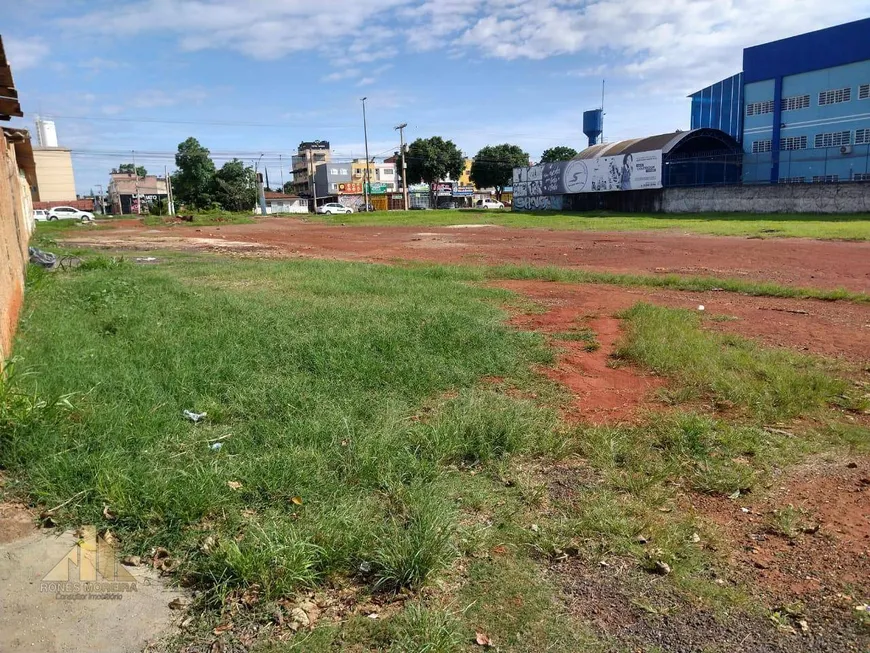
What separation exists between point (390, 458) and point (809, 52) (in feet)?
171

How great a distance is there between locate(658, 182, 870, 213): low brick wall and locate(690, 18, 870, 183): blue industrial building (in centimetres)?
504

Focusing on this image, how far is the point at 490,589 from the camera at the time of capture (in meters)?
3.25

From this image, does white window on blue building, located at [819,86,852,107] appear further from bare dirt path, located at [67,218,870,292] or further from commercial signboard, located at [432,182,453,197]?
commercial signboard, located at [432,182,453,197]

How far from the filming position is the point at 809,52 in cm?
4450

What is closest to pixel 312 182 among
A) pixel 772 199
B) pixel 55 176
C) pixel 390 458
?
pixel 55 176

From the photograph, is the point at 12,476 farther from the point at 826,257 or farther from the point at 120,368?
the point at 826,257

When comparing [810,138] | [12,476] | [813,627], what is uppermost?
[810,138]

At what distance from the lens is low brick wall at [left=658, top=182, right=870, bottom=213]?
35469mm

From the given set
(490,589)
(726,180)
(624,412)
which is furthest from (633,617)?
(726,180)

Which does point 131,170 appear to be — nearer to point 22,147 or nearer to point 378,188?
point 378,188

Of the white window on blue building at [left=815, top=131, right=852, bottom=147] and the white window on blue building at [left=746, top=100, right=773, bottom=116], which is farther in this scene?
the white window on blue building at [left=746, top=100, right=773, bottom=116]

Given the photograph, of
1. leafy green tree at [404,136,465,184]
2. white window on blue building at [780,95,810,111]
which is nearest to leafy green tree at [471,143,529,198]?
leafy green tree at [404,136,465,184]

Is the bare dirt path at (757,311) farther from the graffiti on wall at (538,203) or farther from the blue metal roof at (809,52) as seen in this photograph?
the graffiti on wall at (538,203)

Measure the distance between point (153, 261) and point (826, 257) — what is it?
63.2 feet
